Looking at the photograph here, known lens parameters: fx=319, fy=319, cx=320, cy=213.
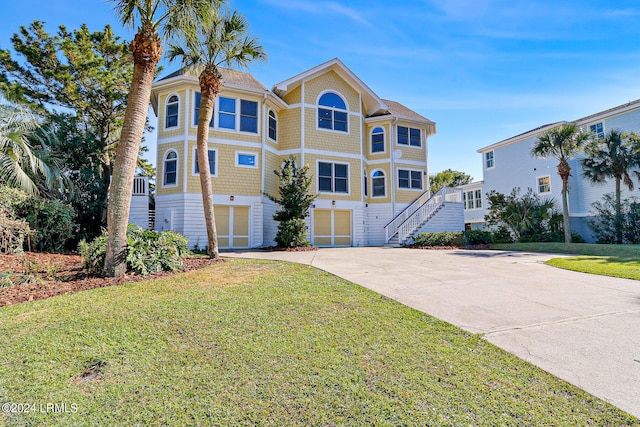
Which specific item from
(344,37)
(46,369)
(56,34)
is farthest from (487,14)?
(56,34)

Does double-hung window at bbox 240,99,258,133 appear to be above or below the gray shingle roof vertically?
below

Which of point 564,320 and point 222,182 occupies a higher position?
point 222,182

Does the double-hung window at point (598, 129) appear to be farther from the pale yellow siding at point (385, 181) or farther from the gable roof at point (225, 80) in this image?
the gable roof at point (225, 80)

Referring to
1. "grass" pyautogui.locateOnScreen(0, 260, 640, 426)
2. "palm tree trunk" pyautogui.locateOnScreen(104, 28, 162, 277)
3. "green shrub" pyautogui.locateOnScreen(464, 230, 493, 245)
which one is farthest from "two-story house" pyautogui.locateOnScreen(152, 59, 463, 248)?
"grass" pyautogui.locateOnScreen(0, 260, 640, 426)

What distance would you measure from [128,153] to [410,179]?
17.3 meters

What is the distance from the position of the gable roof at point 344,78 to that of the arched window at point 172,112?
522cm

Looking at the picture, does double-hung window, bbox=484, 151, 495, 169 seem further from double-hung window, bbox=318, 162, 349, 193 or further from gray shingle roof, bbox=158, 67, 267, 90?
gray shingle roof, bbox=158, 67, 267, 90

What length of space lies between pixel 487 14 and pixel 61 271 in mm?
13491

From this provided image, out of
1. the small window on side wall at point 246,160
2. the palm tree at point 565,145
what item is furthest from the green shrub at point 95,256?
the palm tree at point 565,145

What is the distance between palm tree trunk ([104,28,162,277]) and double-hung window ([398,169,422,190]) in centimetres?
1598

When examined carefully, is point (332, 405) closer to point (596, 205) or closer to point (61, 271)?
point (61, 271)

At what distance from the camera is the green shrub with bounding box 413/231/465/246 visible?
56.0 feet

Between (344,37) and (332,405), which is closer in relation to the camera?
(332,405)

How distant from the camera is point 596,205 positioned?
65.7ft
